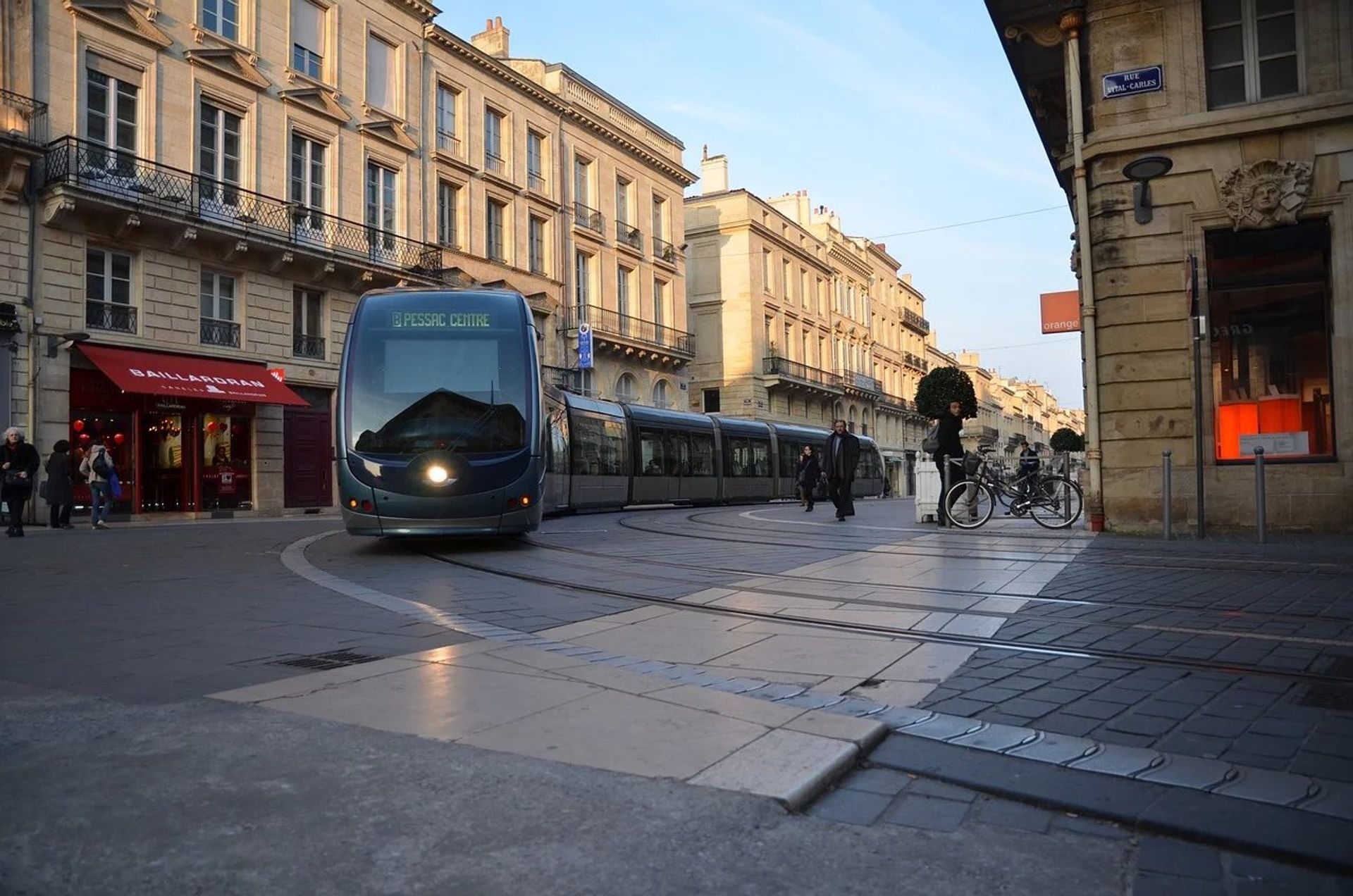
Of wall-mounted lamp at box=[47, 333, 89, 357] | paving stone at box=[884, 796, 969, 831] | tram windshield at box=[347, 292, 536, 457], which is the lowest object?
paving stone at box=[884, 796, 969, 831]

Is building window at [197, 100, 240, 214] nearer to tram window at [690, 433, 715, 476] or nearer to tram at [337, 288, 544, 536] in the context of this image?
tram window at [690, 433, 715, 476]

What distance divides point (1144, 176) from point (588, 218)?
26.5 metres

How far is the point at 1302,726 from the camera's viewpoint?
11.4ft

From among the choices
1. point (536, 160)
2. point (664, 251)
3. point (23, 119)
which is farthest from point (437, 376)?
point (664, 251)

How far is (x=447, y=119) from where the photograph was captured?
2986 cm

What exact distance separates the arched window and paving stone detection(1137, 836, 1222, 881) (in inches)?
1359

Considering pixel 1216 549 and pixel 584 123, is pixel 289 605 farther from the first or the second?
pixel 584 123

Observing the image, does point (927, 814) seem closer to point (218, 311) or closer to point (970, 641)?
point (970, 641)

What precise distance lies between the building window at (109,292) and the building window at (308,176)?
15.5 feet

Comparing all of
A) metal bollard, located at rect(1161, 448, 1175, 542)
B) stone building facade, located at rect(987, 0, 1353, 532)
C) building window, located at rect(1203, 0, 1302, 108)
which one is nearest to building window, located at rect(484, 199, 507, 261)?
stone building facade, located at rect(987, 0, 1353, 532)

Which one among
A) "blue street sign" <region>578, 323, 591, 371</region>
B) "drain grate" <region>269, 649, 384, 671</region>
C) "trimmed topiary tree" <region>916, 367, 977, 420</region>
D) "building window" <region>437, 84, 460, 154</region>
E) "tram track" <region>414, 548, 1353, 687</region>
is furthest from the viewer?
"trimmed topiary tree" <region>916, 367, 977, 420</region>

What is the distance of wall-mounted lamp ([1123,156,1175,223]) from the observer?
36.8 ft

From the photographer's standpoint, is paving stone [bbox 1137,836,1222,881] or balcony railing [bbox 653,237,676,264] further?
balcony railing [bbox 653,237,676,264]

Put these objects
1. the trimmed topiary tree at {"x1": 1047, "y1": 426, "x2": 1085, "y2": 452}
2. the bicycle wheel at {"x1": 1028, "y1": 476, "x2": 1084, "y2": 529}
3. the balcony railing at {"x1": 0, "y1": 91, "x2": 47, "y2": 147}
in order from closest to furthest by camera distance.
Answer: the bicycle wheel at {"x1": 1028, "y1": 476, "x2": 1084, "y2": 529}, the balcony railing at {"x1": 0, "y1": 91, "x2": 47, "y2": 147}, the trimmed topiary tree at {"x1": 1047, "y1": 426, "x2": 1085, "y2": 452}
